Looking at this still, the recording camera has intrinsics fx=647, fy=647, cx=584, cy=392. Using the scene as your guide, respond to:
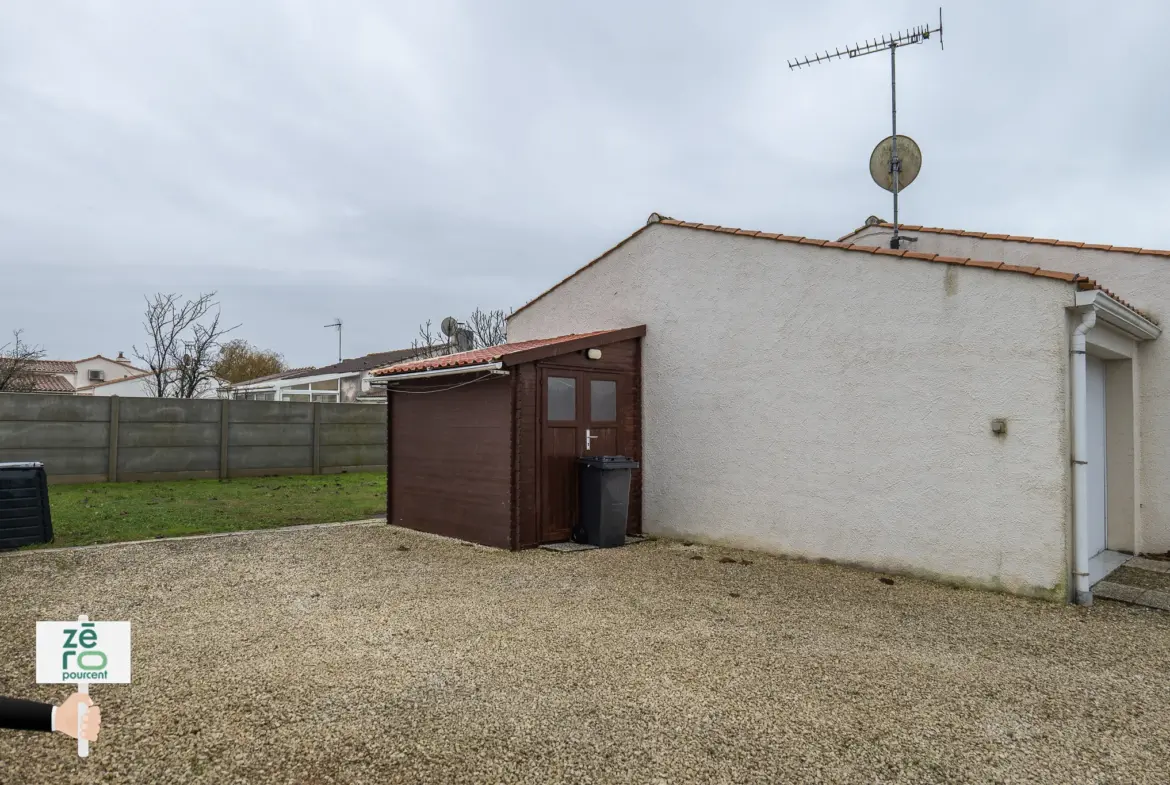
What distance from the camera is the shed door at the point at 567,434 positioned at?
8062 mm

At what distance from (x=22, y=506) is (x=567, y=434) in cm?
645

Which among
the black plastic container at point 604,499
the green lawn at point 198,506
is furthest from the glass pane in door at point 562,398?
→ the green lawn at point 198,506

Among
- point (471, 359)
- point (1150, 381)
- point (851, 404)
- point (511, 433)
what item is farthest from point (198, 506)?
point (1150, 381)

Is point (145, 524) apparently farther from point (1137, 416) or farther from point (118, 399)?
point (1137, 416)

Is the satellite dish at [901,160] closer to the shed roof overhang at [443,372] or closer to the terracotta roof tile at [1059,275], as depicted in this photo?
the terracotta roof tile at [1059,275]

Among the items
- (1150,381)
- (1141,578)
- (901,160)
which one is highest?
(901,160)

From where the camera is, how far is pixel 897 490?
6.64m

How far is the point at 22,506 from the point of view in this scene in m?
7.57

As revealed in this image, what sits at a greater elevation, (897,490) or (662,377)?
(662,377)

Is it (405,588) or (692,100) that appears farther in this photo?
(692,100)

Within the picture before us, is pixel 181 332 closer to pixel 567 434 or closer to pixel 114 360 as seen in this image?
pixel 567 434

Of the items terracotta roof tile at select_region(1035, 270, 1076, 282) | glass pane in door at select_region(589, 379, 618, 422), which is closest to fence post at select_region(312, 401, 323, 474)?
glass pane in door at select_region(589, 379, 618, 422)

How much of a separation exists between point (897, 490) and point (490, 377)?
4767 millimetres

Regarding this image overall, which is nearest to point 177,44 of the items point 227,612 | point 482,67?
point 482,67
